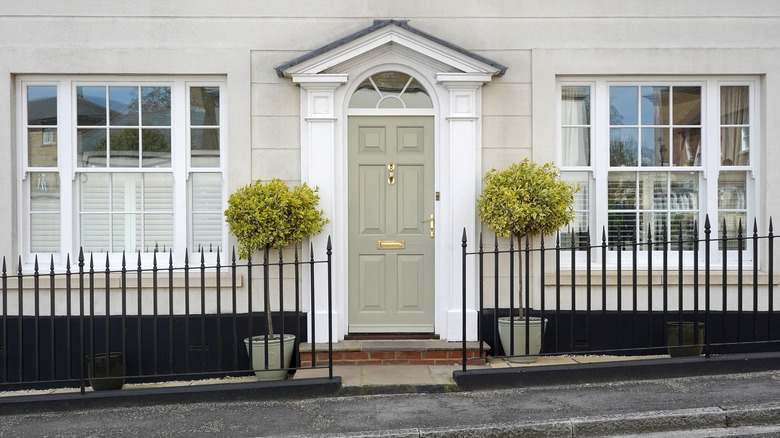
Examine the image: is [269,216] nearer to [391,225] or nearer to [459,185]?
[391,225]

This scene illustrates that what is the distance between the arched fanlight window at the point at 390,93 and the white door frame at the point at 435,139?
8cm

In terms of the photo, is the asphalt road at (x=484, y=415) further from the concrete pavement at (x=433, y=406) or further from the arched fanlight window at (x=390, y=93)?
the arched fanlight window at (x=390, y=93)

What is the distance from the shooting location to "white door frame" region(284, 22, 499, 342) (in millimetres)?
8344

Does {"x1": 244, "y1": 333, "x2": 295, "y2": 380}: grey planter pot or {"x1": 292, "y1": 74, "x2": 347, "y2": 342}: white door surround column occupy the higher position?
{"x1": 292, "y1": 74, "x2": 347, "y2": 342}: white door surround column

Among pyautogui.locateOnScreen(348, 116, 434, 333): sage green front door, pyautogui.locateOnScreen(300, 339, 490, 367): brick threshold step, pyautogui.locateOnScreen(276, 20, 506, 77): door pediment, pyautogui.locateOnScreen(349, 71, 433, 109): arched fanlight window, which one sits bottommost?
pyautogui.locateOnScreen(300, 339, 490, 367): brick threshold step

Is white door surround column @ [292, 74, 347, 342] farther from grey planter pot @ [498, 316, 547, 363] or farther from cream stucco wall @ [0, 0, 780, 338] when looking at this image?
grey planter pot @ [498, 316, 547, 363]

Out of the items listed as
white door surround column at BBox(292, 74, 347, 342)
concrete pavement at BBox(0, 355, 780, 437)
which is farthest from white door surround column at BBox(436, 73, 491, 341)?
white door surround column at BBox(292, 74, 347, 342)

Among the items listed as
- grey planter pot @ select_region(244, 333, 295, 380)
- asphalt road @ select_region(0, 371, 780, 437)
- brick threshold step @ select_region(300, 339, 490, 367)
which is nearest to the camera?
asphalt road @ select_region(0, 371, 780, 437)

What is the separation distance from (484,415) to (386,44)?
3.96 meters

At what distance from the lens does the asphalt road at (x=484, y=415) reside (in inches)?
239

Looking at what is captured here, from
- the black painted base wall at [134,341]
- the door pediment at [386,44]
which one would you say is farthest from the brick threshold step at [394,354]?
the door pediment at [386,44]

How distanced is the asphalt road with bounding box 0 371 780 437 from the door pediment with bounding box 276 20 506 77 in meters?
3.27

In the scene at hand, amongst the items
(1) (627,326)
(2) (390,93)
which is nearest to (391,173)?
(2) (390,93)

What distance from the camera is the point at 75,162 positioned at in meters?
8.66
